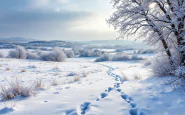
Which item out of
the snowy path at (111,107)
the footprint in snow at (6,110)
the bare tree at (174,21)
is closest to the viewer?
the footprint in snow at (6,110)

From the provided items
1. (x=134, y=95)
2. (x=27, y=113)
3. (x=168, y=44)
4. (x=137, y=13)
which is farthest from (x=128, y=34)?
(x=27, y=113)

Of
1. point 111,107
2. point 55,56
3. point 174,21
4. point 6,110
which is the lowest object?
point 55,56

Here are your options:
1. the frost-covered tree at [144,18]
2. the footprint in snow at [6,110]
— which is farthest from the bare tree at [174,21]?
the footprint in snow at [6,110]

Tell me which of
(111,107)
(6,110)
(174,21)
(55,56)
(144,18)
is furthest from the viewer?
(55,56)

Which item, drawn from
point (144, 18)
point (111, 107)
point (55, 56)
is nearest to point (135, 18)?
point (144, 18)

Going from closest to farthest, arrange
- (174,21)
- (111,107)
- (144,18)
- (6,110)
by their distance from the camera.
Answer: (6,110), (111,107), (174,21), (144,18)

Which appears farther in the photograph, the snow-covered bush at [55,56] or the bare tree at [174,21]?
the snow-covered bush at [55,56]

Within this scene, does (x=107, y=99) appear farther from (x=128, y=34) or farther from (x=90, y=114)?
(x=128, y=34)

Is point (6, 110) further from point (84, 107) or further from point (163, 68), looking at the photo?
point (163, 68)

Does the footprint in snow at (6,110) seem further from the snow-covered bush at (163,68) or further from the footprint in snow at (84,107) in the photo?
the snow-covered bush at (163,68)

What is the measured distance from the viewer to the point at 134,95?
17.4ft

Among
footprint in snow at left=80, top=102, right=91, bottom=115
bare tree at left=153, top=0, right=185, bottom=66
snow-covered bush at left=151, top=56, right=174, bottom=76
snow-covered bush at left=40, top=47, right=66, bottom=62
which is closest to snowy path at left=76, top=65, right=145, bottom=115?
footprint in snow at left=80, top=102, right=91, bottom=115

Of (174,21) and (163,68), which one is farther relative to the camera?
(163,68)

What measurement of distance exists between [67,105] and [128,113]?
167 centimetres
